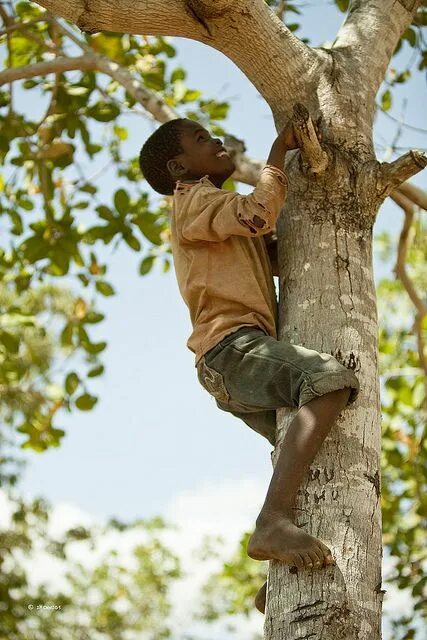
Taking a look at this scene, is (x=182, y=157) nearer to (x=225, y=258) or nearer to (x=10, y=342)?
(x=225, y=258)

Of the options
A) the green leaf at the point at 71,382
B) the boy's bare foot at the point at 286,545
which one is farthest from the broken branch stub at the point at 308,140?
the green leaf at the point at 71,382

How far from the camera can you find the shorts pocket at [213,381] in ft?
8.86

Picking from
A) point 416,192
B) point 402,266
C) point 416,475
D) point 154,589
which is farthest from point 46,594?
point 416,192

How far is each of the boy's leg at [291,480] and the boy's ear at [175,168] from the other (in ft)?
4.12

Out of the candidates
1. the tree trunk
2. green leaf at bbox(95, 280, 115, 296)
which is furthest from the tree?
green leaf at bbox(95, 280, 115, 296)

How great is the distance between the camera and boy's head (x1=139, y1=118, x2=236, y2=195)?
321cm

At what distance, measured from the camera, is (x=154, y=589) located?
13.7m

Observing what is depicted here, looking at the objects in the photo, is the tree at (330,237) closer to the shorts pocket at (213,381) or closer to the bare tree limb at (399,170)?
the bare tree limb at (399,170)

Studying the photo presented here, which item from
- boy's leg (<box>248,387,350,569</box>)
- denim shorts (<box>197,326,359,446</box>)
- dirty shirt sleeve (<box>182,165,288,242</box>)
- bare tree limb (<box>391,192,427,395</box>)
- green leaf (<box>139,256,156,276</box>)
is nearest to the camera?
boy's leg (<box>248,387,350,569</box>)

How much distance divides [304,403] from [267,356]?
0.22 meters

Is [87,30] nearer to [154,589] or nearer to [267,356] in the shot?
[267,356]

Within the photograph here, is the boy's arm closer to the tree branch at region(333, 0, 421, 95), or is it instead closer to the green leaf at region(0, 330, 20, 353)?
the tree branch at region(333, 0, 421, 95)

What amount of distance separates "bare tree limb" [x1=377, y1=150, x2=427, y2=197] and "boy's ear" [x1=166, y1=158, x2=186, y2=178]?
33.6 inches

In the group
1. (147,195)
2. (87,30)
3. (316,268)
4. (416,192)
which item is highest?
(147,195)
